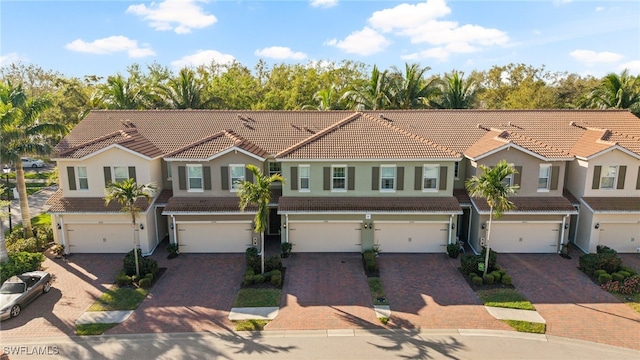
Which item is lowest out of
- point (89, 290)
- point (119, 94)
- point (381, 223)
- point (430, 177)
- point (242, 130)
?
point (89, 290)

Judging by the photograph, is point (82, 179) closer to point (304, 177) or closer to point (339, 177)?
point (304, 177)

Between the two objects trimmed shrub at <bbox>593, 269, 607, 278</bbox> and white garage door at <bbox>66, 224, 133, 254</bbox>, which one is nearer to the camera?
trimmed shrub at <bbox>593, 269, 607, 278</bbox>

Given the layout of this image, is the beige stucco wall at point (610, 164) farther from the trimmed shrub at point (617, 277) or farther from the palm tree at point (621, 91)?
the palm tree at point (621, 91)

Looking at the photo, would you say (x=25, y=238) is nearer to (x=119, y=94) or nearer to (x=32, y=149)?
(x=32, y=149)

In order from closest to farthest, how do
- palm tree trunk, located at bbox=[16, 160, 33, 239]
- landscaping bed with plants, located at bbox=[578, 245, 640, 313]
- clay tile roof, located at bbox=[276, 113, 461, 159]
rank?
landscaping bed with plants, located at bbox=[578, 245, 640, 313] → clay tile roof, located at bbox=[276, 113, 461, 159] → palm tree trunk, located at bbox=[16, 160, 33, 239]

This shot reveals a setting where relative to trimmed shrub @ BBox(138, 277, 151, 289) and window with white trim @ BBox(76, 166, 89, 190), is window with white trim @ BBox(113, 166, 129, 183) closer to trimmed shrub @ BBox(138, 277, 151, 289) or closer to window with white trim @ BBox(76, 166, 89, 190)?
window with white trim @ BBox(76, 166, 89, 190)

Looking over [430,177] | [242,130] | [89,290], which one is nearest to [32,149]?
[89,290]

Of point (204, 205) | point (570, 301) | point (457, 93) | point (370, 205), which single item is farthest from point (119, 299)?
point (457, 93)

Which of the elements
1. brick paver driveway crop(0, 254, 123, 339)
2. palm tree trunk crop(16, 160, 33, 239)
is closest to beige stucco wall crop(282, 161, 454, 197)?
brick paver driveway crop(0, 254, 123, 339)
